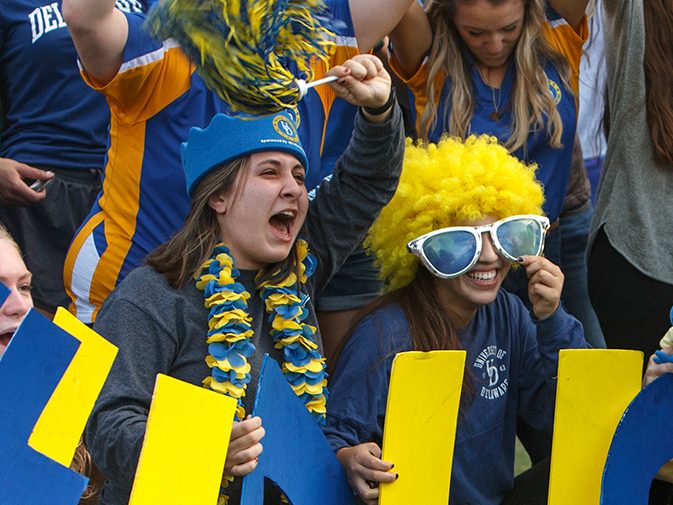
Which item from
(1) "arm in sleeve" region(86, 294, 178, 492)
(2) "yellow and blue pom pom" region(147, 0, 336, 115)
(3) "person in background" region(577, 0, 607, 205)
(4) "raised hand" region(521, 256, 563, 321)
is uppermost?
(2) "yellow and blue pom pom" region(147, 0, 336, 115)

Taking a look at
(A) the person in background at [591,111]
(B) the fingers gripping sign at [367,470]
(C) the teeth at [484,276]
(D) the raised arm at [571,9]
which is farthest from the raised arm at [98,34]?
(A) the person in background at [591,111]

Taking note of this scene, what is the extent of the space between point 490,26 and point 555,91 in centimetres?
26

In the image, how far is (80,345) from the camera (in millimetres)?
1986

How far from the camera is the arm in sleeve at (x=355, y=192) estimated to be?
2.75 m

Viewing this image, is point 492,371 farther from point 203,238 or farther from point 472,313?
point 203,238

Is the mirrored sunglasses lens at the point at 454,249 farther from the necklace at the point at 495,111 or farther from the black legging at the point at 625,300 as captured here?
the necklace at the point at 495,111

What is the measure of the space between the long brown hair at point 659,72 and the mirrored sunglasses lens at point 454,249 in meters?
0.55

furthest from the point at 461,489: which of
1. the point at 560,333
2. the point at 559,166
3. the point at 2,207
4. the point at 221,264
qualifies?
the point at 2,207

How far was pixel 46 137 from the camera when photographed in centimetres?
353

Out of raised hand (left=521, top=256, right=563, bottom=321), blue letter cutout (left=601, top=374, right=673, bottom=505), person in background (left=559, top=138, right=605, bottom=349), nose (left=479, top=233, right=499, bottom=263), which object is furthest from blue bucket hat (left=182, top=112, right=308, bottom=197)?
person in background (left=559, top=138, right=605, bottom=349)

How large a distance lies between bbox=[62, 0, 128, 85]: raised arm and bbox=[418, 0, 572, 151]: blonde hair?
0.87 m

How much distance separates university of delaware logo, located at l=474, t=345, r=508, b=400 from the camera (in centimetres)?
283

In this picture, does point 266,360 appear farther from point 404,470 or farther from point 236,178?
point 236,178

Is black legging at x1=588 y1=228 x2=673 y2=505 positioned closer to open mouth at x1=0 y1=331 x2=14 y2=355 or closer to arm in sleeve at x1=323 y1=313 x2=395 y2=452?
arm in sleeve at x1=323 y1=313 x2=395 y2=452
